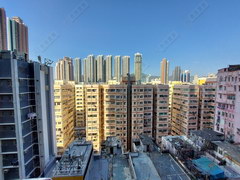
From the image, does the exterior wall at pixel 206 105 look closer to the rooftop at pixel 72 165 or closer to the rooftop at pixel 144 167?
the rooftop at pixel 144 167

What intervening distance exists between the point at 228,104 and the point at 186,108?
10306 millimetres

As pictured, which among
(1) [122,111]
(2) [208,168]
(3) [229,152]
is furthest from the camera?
(1) [122,111]

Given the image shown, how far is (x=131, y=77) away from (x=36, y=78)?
20336 mm

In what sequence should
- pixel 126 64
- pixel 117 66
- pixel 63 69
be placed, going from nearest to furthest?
pixel 126 64 < pixel 63 69 < pixel 117 66

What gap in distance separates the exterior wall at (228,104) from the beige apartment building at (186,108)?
6938mm

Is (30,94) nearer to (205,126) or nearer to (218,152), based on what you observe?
(218,152)

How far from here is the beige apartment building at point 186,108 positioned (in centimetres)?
2950

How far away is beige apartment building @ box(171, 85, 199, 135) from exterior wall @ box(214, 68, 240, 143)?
6938 mm

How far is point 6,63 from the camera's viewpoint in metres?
10.4

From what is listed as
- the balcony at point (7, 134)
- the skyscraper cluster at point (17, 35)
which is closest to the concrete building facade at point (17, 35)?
the skyscraper cluster at point (17, 35)

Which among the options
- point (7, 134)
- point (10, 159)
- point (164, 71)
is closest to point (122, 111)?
point (10, 159)

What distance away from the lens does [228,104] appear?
66.0 feet

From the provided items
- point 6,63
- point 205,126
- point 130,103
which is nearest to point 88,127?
point 130,103

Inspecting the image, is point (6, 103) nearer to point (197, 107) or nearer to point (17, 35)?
point (17, 35)
